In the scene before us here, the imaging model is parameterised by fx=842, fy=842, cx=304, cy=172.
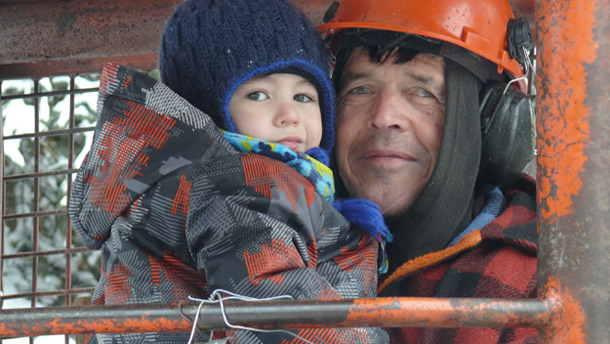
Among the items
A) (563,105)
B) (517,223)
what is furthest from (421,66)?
(563,105)

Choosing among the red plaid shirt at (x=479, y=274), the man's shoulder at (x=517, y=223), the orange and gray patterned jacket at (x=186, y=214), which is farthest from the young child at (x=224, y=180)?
the man's shoulder at (x=517, y=223)

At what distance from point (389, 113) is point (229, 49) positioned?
0.86 meters

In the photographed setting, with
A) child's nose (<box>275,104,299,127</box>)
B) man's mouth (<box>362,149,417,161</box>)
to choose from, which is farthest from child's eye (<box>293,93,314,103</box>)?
man's mouth (<box>362,149,417,161</box>)

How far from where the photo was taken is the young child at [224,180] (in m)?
1.94

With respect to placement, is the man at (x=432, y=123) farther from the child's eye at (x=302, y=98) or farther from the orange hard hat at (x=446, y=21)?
the child's eye at (x=302, y=98)

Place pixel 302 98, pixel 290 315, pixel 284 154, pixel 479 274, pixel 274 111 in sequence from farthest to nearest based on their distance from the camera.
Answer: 1. pixel 479 274
2. pixel 302 98
3. pixel 274 111
4. pixel 284 154
5. pixel 290 315

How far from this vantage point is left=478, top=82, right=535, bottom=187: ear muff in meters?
3.05

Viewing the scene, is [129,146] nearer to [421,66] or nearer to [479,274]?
[479,274]

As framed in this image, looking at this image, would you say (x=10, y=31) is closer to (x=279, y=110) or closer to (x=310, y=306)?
(x=279, y=110)

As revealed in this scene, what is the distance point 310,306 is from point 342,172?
6.49 ft

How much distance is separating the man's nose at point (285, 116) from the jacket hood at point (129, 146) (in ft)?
0.75

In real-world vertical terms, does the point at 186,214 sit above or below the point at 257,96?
below

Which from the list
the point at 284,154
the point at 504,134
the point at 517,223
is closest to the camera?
the point at 284,154

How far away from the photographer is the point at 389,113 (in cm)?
308
